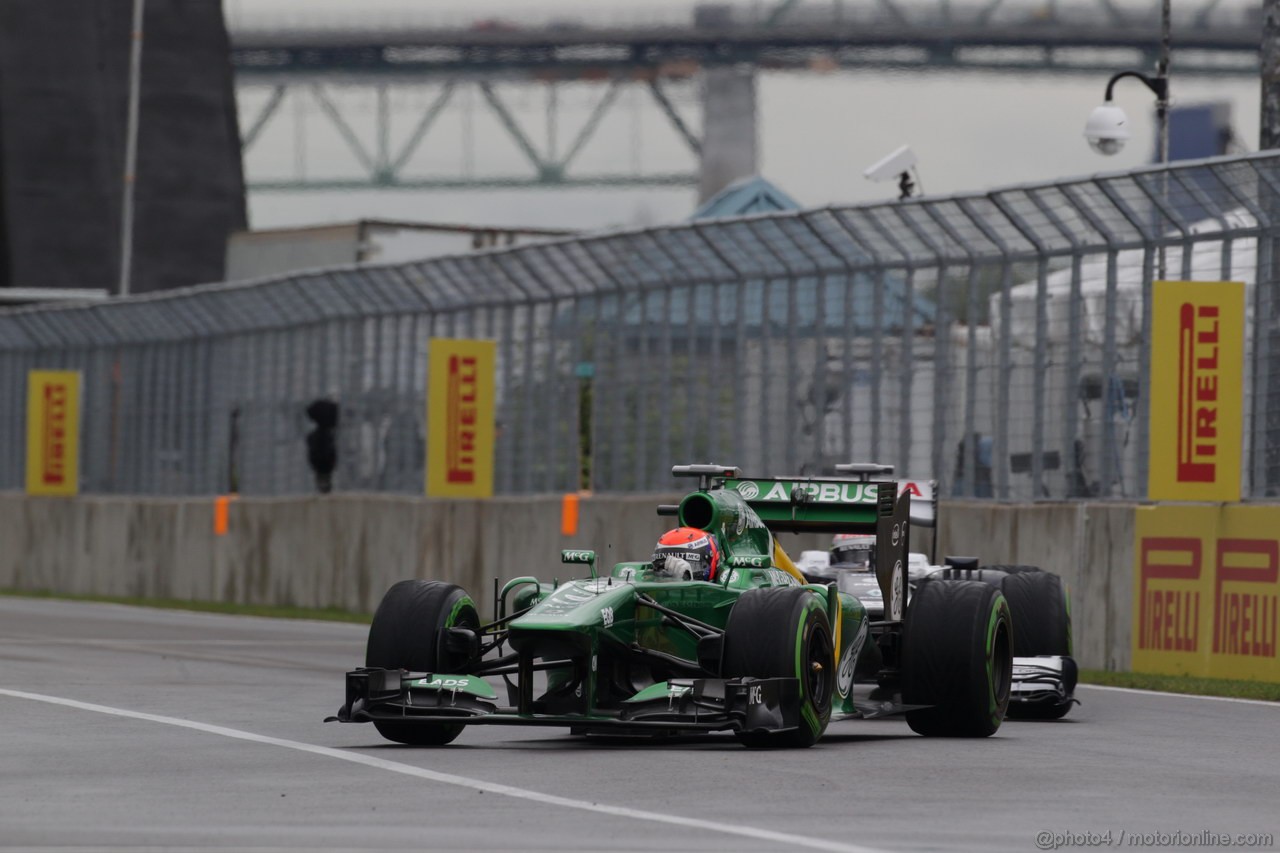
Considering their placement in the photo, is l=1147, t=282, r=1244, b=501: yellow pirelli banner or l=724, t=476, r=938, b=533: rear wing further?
l=1147, t=282, r=1244, b=501: yellow pirelli banner

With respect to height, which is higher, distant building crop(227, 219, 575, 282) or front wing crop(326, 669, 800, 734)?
distant building crop(227, 219, 575, 282)

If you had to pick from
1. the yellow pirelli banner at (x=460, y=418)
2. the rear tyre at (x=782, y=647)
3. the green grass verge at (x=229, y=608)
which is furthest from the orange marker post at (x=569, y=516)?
the rear tyre at (x=782, y=647)

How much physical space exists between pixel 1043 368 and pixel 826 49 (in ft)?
295

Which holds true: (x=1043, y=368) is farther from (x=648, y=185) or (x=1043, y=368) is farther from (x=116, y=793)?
(x=648, y=185)

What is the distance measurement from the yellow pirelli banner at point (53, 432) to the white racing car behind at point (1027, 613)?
25.6 m

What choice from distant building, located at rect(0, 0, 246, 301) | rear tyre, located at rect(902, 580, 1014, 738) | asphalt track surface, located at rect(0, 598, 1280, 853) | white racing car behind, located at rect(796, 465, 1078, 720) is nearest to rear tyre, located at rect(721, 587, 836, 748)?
asphalt track surface, located at rect(0, 598, 1280, 853)

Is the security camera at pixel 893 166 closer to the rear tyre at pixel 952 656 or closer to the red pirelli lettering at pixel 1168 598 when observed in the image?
the red pirelli lettering at pixel 1168 598

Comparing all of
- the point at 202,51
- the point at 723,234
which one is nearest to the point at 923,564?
the point at 723,234

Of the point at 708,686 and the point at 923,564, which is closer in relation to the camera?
the point at 708,686

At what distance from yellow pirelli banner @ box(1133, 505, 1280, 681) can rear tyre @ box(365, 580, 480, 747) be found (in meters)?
8.03

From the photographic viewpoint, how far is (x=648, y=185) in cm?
11769

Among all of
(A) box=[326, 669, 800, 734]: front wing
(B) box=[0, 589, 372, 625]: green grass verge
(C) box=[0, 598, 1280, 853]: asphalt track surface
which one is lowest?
(B) box=[0, 589, 372, 625]: green grass verge

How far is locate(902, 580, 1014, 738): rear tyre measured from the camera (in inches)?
555

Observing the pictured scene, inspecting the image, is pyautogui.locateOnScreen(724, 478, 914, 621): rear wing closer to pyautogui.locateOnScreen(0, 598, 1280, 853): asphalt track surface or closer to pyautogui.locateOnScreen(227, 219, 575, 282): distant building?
pyautogui.locateOnScreen(0, 598, 1280, 853): asphalt track surface
